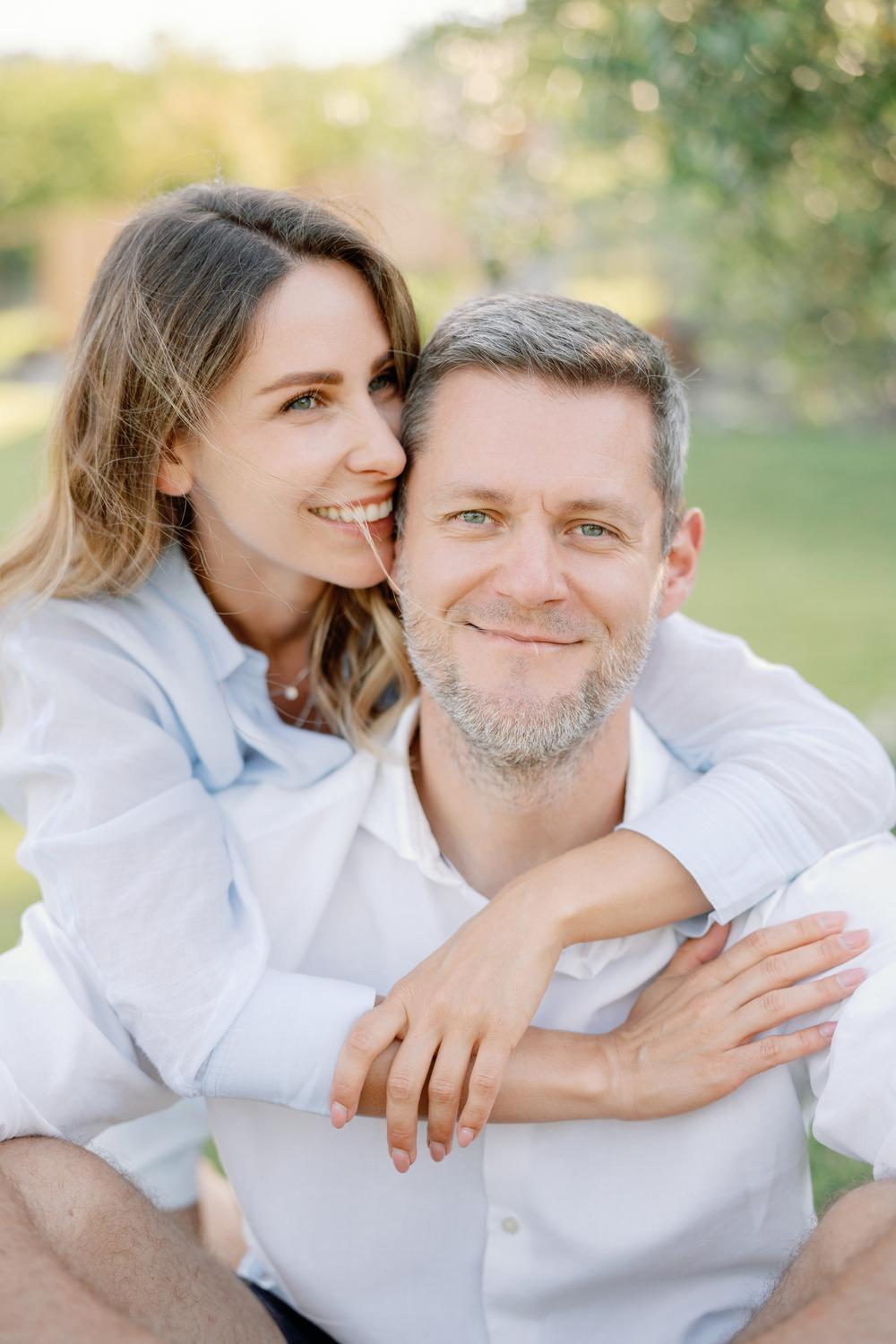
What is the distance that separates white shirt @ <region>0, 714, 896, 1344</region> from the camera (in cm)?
222

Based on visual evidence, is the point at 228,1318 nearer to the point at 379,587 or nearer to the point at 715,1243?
the point at 715,1243

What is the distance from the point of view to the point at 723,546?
11.2m

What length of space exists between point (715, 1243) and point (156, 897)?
1111mm

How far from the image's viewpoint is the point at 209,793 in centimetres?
262

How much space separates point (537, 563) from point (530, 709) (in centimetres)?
26

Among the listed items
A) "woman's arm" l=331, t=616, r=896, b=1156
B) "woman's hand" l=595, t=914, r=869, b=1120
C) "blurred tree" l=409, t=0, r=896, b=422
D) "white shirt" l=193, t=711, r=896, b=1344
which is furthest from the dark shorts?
"blurred tree" l=409, t=0, r=896, b=422

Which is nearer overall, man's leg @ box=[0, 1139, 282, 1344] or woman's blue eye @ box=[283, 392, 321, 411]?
man's leg @ box=[0, 1139, 282, 1344]

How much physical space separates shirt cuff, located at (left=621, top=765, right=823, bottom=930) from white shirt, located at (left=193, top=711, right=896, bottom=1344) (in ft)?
0.17

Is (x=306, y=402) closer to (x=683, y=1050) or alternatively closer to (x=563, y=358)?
(x=563, y=358)

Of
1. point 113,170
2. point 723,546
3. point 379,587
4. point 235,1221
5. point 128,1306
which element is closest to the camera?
point 128,1306

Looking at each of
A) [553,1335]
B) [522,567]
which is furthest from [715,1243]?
[522,567]

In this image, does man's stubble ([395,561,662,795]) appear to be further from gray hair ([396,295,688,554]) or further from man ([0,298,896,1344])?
gray hair ([396,295,688,554])

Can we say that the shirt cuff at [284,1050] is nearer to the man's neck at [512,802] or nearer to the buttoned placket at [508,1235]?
the buttoned placket at [508,1235]

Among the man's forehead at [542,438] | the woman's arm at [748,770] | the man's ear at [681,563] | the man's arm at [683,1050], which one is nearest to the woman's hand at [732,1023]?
the man's arm at [683,1050]
